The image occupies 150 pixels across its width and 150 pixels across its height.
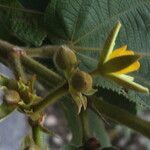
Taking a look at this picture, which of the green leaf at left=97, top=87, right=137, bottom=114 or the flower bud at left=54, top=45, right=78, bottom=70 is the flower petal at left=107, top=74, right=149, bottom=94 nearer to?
the flower bud at left=54, top=45, right=78, bottom=70

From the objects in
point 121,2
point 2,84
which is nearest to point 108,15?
point 121,2

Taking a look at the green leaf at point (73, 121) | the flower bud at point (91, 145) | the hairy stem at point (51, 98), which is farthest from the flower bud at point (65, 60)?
the green leaf at point (73, 121)

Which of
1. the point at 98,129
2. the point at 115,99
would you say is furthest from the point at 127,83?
the point at 98,129

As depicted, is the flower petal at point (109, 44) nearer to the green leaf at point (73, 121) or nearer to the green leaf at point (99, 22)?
the green leaf at point (99, 22)

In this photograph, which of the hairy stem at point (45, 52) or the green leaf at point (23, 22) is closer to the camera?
the hairy stem at point (45, 52)

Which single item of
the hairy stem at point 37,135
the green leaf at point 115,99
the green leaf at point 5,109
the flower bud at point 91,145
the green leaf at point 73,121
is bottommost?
the green leaf at point 73,121

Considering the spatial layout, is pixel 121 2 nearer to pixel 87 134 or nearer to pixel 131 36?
pixel 131 36
